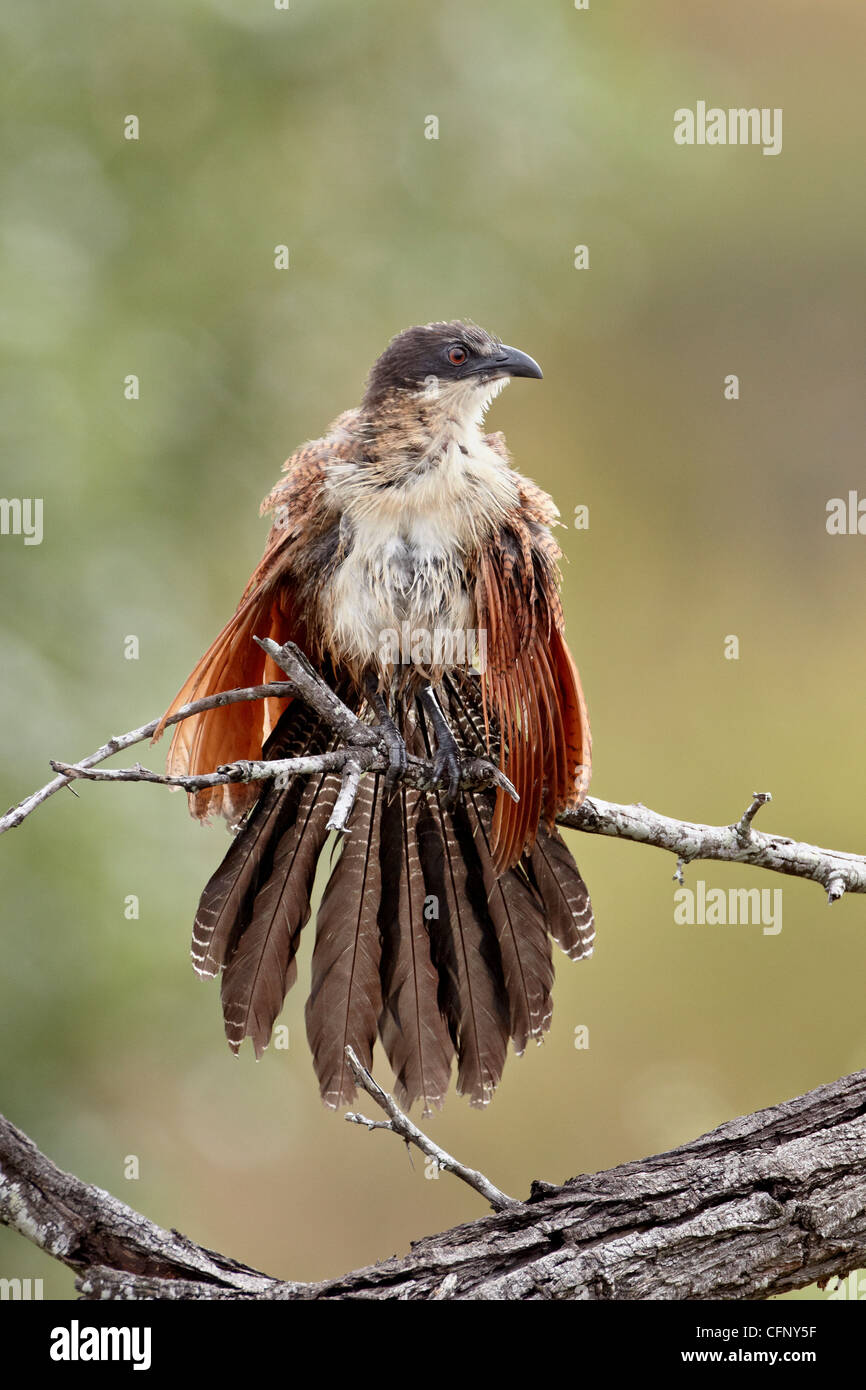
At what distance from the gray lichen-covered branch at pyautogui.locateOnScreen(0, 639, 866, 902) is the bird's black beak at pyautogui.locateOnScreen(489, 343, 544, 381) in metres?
0.77

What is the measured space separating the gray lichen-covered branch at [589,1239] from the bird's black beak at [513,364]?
1577mm

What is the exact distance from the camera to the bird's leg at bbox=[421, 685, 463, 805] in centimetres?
269

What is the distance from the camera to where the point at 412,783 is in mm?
2633

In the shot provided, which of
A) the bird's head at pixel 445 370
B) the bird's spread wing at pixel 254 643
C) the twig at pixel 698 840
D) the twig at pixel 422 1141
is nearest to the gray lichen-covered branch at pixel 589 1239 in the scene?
the twig at pixel 422 1141

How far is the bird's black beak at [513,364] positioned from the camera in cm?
275

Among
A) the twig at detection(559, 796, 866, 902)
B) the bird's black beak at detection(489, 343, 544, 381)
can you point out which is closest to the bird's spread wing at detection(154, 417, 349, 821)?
the bird's black beak at detection(489, 343, 544, 381)

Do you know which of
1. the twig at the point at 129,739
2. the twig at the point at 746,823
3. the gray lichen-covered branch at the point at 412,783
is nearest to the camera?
the twig at the point at 129,739

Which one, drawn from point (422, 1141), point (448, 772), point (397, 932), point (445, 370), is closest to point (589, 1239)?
point (422, 1141)

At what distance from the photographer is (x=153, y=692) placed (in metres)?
4.33

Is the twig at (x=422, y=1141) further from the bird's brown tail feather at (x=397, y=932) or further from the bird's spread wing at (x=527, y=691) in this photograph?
the bird's spread wing at (x=527, y=691)
